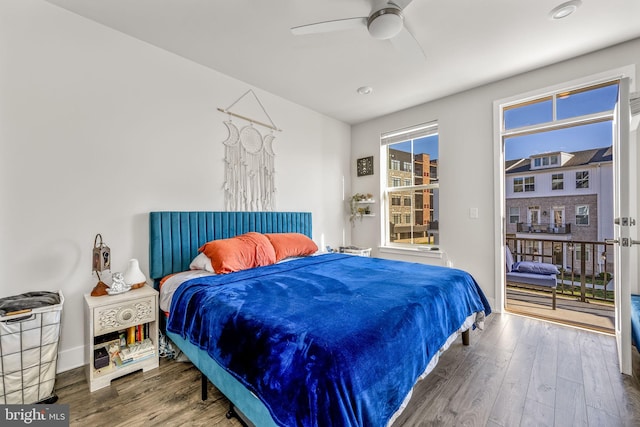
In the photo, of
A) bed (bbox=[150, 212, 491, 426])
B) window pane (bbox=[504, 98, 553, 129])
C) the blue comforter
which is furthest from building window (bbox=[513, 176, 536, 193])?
the blue comforter

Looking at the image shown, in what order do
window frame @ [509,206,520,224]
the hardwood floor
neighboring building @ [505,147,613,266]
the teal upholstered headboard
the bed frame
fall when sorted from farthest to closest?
window frame @ [509,206,520,224] → neighboring building @ [505,147,613,266] → the teal upholstered headboard → the hardwood floor → the bed frame

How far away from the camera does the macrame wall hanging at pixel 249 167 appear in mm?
3029

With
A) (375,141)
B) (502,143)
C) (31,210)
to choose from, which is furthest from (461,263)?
(31,210)

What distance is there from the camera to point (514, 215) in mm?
5230

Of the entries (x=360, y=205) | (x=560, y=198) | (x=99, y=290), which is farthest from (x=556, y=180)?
(x=99, y=290)

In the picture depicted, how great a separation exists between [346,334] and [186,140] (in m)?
2.53

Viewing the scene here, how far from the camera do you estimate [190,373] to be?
198 cm

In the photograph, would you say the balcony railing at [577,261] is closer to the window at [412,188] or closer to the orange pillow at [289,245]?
the window at [412,188]

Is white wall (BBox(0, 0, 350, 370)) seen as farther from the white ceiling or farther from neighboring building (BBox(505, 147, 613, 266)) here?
neighboring building (BBox(505, 147, 613, 266))

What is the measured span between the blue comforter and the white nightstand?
0.27m

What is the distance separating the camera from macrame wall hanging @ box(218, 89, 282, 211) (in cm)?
303

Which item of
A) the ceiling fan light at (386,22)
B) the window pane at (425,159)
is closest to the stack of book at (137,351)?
the ceiling fan light at (386,22)

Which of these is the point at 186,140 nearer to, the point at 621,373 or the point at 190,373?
the point at 190,373

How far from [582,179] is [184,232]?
20.2 ft
